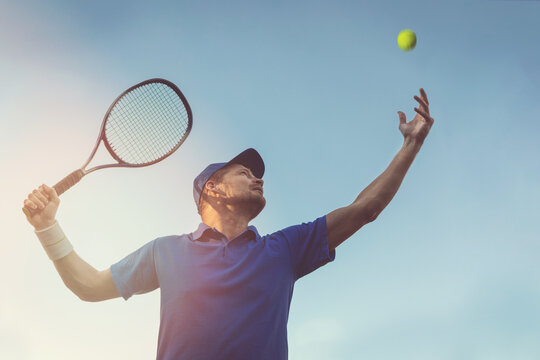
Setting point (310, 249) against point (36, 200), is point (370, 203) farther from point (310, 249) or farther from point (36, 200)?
point (36, 200)

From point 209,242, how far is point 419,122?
6.72ft

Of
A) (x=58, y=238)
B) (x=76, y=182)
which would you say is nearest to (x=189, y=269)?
(x=58, y=238)

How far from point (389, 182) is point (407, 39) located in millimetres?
4534

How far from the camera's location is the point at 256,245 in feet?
13.2

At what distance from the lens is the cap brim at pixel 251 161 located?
5.11 m

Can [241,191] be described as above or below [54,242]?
above

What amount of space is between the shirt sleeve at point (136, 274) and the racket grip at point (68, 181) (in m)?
0.90

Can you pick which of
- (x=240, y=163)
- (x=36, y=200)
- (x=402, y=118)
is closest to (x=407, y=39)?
(x=402, y=118)

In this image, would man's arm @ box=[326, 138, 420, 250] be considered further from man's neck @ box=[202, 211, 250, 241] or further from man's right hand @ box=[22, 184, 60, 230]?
man's right hand @ box=[22, 184, 60, 230]

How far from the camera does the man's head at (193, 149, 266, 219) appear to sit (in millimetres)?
4586

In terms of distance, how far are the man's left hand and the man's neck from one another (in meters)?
1.58

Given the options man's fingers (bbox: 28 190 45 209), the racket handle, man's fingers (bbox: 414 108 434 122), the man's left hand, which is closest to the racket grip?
the racket handle

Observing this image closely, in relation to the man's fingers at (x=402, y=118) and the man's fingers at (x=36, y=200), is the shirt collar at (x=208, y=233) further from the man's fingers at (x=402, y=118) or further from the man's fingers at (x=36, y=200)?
the man's fingers at (x=402, y=118)

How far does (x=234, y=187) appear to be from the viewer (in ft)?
15.4
